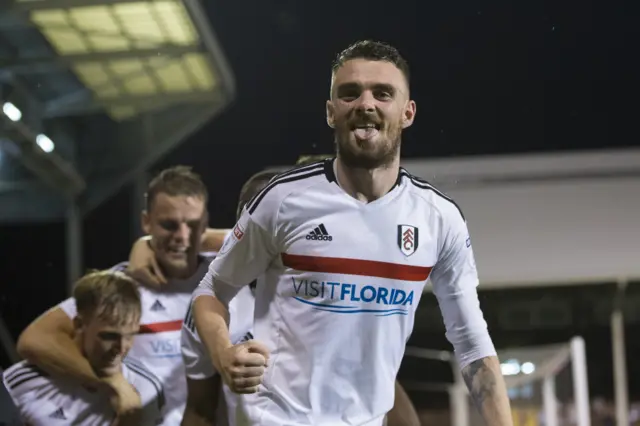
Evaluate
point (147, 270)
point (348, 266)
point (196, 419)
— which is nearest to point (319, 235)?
point (348, 266)

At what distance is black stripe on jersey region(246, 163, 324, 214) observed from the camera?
4.28 ft

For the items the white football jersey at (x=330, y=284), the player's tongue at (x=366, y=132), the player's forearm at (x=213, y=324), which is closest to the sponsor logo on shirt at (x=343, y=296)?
the white football jersey at (x=330, y=284)

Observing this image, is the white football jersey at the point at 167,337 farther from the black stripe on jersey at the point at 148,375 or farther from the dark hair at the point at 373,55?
the dark hair at the point at 373,55

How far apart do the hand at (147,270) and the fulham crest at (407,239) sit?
885 millimetres

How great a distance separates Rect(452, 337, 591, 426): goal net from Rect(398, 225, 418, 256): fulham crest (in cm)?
274

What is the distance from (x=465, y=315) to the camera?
1.36m

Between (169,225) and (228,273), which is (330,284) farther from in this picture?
(169,225)

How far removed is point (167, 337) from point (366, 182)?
0.94 metres

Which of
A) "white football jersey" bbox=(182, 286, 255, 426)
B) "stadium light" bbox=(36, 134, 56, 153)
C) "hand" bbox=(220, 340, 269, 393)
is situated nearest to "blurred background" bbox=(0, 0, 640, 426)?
"stadium light" bbox=(36, 134, 56, 153)

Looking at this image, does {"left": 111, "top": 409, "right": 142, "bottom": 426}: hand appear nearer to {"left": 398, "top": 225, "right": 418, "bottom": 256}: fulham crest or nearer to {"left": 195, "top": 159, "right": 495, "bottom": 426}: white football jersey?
{"left": 195, "top": 159, "right": 495, "bottom": 426}: white football jersey

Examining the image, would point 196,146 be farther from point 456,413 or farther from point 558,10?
point 456,413

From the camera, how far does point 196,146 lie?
9.68 ft

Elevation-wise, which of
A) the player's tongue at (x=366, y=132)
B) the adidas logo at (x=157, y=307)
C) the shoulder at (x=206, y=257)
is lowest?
the adidas logo at (x=157, y=307)

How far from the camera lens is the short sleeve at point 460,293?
4.42 ft
